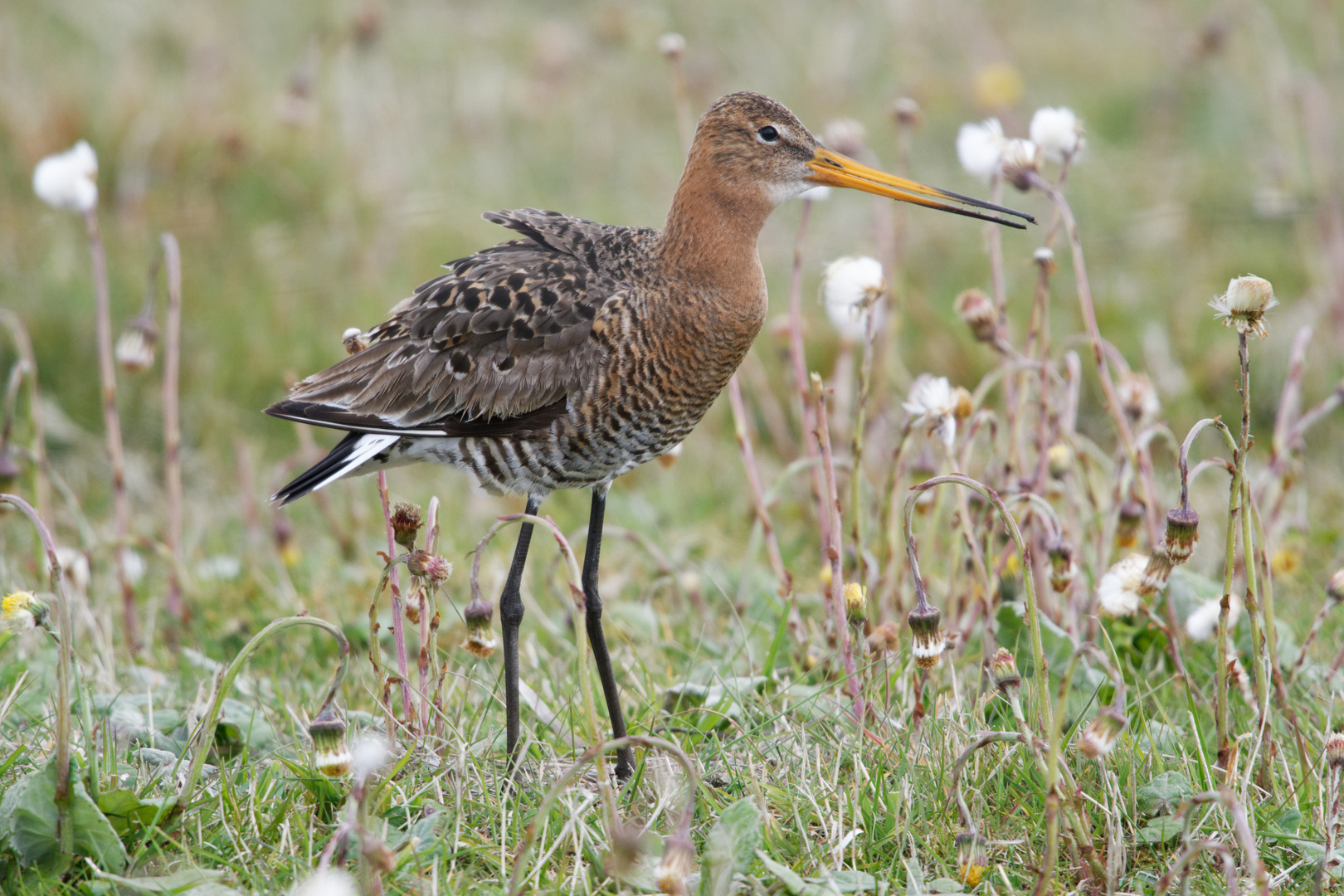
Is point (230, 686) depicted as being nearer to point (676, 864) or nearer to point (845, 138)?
point (676, 864)

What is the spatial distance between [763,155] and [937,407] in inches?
34.0

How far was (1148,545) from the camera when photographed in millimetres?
4320

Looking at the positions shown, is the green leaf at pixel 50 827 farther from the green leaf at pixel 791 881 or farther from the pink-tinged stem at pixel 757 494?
the pink-tinged stem at pixel 757 494

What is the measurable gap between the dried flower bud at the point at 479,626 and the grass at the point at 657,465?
334 mm

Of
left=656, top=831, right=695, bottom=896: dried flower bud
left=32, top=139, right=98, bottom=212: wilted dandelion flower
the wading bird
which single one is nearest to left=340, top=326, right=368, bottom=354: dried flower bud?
the wading bird

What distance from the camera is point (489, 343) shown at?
12.0ft

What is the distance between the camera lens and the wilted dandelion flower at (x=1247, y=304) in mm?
2697

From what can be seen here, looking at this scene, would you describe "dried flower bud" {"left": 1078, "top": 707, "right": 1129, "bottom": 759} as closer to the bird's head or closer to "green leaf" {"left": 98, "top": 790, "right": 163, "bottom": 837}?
the bird's head

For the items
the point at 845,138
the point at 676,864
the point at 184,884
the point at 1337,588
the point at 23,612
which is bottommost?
the point at 184,884

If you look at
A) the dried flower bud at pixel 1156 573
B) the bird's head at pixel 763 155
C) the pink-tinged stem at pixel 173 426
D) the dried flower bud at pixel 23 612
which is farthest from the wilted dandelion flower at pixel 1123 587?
the pink-tinged stem at pixel 173 426

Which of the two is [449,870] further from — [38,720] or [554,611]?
[554,611]

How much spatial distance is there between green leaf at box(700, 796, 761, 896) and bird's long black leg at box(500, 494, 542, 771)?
25.2 inches

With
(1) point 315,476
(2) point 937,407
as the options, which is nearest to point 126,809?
(1) point 315,476

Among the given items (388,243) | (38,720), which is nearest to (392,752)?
(38,720)
